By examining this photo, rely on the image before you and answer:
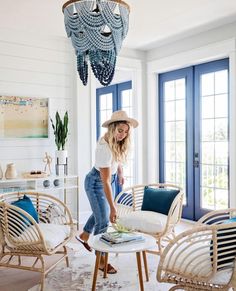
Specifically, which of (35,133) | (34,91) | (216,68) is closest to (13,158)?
(35,133)

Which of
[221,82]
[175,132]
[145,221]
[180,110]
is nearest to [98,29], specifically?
[145,221]

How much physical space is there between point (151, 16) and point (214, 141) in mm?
1824

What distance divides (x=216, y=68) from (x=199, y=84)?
34cm

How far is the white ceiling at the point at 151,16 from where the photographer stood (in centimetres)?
369

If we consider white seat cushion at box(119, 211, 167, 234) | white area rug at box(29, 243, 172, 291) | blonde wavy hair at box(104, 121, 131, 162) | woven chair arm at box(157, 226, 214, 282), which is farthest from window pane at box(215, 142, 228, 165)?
woven chair arm at box(157, 226, 214, 282)

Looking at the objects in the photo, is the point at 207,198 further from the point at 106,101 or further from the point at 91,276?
the point at 106,101

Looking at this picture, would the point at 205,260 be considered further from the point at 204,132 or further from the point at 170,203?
the point at 204,132

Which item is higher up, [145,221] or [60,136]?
[60,136]

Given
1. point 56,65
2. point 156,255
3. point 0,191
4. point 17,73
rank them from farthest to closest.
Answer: point 56,65 < point 17,73 < point 0,191 < point 156,255

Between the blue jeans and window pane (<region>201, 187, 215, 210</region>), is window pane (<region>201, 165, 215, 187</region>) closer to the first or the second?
window pane (<region>201, 187, 215, 210</region>)

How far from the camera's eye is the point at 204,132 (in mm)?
4938

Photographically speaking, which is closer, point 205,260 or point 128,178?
point 205,260

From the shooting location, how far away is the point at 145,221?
10.8 ft

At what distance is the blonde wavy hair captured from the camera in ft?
10.3
